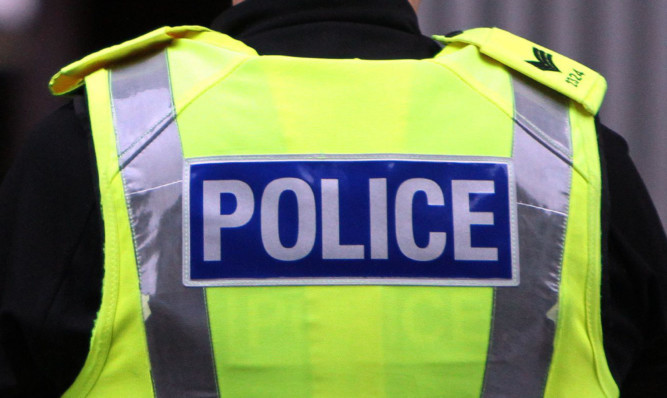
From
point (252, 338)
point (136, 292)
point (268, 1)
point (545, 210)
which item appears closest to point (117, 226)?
point (136, 292)

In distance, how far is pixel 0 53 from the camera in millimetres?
2902

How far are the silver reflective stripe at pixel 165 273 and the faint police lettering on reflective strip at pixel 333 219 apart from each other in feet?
0.16

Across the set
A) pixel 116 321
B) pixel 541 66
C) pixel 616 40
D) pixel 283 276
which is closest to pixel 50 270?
pixel 116 321

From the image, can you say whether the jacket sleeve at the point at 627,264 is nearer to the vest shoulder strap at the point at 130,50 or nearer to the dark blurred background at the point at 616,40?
the vest shoulder strap at the point at 130,50

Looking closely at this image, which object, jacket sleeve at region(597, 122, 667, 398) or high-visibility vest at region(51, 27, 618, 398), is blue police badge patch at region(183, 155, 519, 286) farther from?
jacket sleeve at region(597, 122, 667, 398)

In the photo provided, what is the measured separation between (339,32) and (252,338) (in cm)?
49

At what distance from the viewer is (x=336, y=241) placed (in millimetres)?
1212

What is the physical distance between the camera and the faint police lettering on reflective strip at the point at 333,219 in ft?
3.95

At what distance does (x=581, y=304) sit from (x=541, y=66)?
36 cm

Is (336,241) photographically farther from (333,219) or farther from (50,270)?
(50,270)

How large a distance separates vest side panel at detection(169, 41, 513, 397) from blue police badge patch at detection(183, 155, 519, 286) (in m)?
0.02

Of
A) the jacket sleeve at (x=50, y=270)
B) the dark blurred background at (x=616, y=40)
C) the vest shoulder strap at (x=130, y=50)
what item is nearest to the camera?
the jacket sleeve at (x=50, y=270)

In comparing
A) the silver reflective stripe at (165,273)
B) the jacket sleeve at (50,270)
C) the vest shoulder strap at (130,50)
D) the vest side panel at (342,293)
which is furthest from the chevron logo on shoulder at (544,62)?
the jacket sleeve at (50,270)

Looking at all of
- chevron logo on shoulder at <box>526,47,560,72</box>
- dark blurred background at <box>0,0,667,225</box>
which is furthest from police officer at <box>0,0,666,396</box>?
dark blurred background at <box>0,0,667,225</box>
